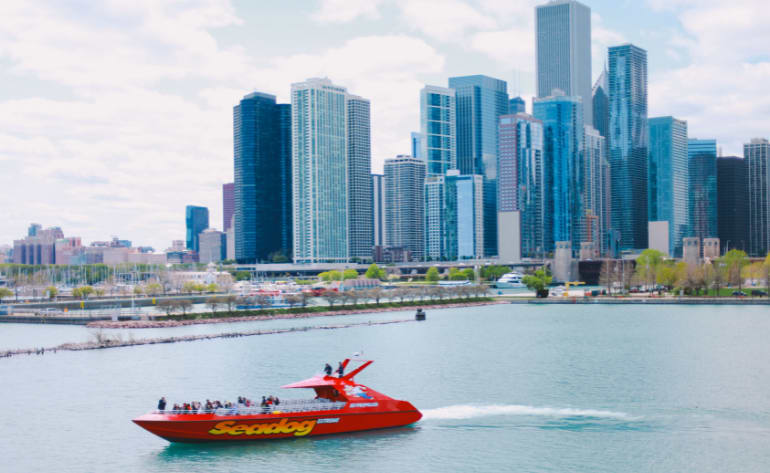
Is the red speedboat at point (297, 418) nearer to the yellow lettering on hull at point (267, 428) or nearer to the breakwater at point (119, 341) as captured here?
the yellow lettering on hull at point (267, 428)

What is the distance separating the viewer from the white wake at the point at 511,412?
53375mm

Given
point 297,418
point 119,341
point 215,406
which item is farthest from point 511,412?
point 119,341

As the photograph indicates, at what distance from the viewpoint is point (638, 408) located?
183 feet

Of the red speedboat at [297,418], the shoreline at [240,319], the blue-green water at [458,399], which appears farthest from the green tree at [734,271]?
the red speedboat at [297,418]

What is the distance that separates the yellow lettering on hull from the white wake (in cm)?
966

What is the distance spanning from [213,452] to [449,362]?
38.7m

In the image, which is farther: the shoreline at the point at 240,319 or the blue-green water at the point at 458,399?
the shoreline at the point at 240,319

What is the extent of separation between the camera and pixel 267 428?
153 feet

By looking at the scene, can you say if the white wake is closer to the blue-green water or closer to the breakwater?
the blue-green water

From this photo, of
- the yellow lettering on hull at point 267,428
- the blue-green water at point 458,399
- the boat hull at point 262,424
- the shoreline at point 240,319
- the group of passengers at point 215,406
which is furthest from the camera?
the shoreline at point 240,319

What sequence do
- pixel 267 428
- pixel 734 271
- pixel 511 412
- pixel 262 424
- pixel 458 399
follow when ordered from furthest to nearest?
pixel 734 271
pixel 458 399
pixel 511 412
pixel 267 428
pixel 262 424

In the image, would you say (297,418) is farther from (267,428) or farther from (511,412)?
(511,412)

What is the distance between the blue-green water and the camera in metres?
44.3

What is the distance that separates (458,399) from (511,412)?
5.74 meters
